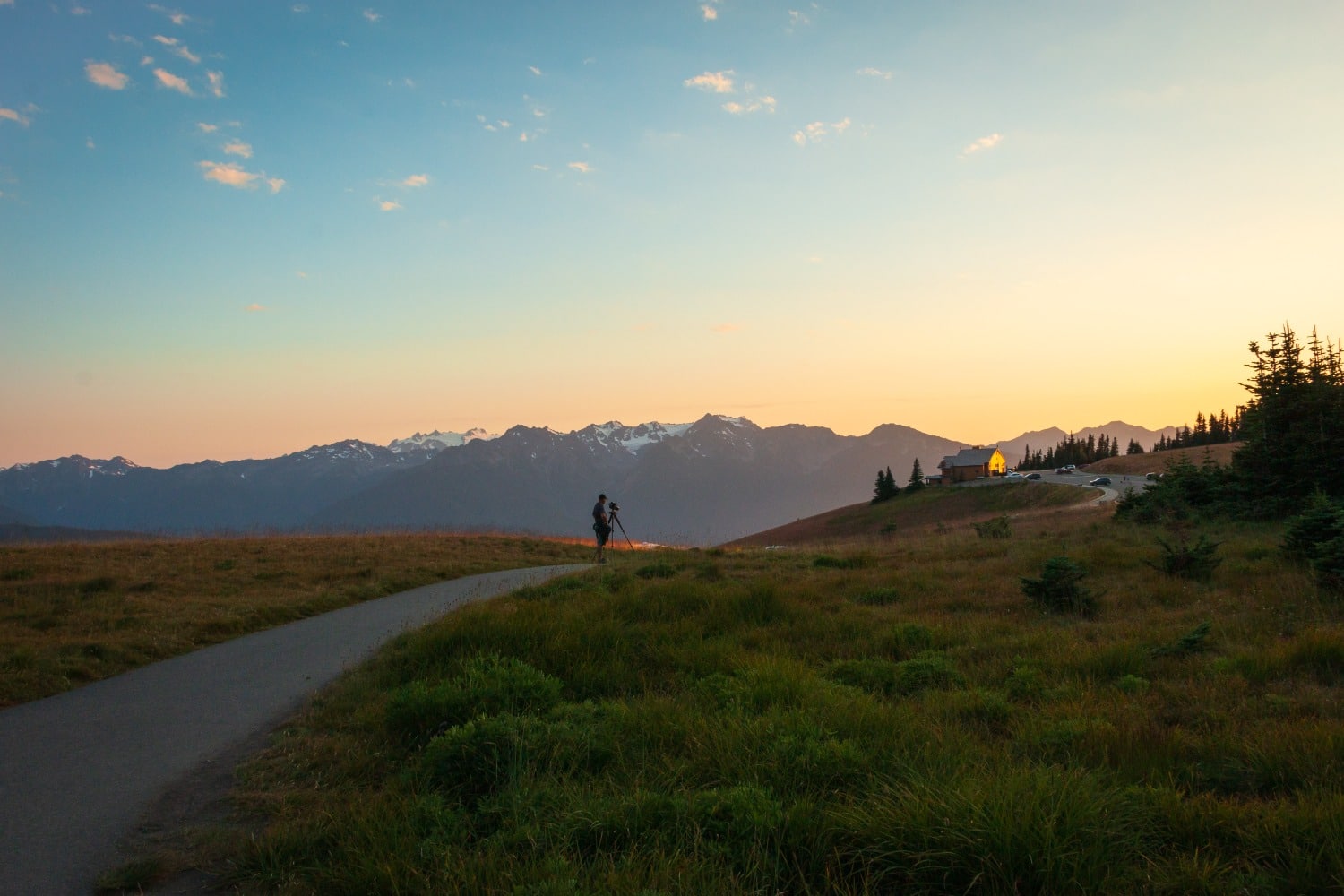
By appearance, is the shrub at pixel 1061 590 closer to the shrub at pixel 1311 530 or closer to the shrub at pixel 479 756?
the shrub at pixel 1311 530

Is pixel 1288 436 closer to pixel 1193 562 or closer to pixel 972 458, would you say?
pixel 1193 562

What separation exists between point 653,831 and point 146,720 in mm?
6988

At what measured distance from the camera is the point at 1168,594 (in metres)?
11.5

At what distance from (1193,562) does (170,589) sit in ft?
68.0

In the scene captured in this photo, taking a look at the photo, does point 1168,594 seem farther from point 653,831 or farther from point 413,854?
point 413,854

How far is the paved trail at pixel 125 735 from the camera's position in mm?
5180

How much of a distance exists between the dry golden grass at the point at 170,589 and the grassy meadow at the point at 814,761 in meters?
4.62

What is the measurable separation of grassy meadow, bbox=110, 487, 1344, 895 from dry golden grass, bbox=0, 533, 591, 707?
4625 millimetres

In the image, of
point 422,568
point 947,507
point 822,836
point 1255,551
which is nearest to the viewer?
point 822,836

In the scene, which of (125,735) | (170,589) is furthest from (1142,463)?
(125,735)

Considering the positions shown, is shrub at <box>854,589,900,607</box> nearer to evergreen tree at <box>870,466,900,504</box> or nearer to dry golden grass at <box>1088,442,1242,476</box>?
dry golden grass at <box>1088,442,1242,476</box>

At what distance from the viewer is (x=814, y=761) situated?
4.99m

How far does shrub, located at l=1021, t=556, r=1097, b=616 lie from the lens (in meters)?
11.1

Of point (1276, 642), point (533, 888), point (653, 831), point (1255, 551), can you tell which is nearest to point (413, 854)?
point (533, 888)
